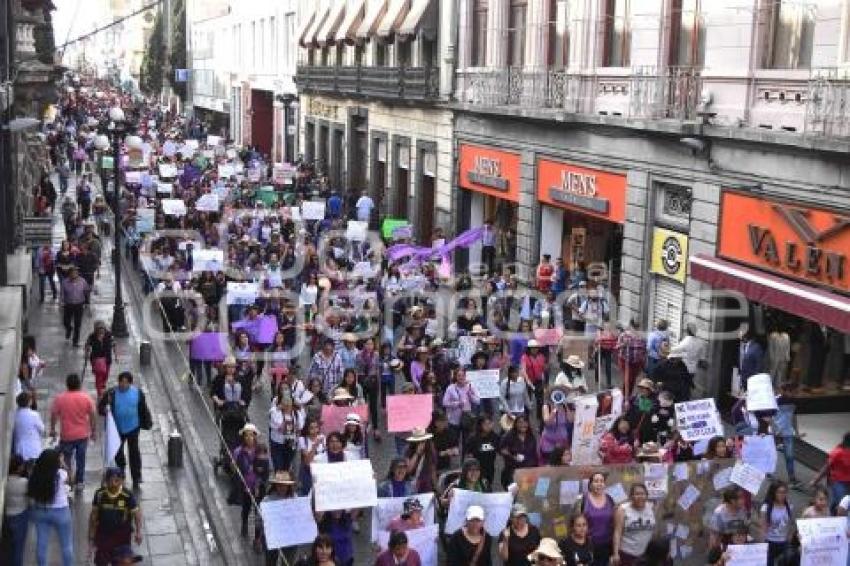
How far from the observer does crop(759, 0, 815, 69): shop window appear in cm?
1708

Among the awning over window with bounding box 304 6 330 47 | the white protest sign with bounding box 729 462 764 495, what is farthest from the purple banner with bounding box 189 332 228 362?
the awning over window with bounding box 304 6 330 47

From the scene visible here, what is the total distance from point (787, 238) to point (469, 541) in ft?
28.4

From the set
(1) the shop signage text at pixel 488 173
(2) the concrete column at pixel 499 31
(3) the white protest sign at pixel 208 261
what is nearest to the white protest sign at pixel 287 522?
(3) the white protest sign at pixel 208 261

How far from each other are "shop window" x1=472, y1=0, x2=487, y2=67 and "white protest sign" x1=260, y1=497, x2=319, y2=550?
20.6 meters

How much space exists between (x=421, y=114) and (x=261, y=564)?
76.5 ft

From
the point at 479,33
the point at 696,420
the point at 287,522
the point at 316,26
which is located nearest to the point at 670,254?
the point at 696,420

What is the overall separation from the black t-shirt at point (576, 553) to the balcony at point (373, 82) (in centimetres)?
2290

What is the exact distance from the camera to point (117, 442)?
13430mm

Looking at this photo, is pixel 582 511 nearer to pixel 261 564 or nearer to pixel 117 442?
pixel 261 564

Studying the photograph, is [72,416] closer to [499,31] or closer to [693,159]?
[693,159]

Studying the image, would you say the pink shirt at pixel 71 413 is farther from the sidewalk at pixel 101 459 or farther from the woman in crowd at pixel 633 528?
the woman in crowd at pixel 633 528

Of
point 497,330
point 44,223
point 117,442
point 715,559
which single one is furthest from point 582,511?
point 44,223

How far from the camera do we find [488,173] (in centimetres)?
2881

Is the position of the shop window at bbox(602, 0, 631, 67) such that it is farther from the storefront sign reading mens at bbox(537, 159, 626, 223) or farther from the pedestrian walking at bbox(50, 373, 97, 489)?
the pedestrian walking at bbox(50, 373, 97, 489)
